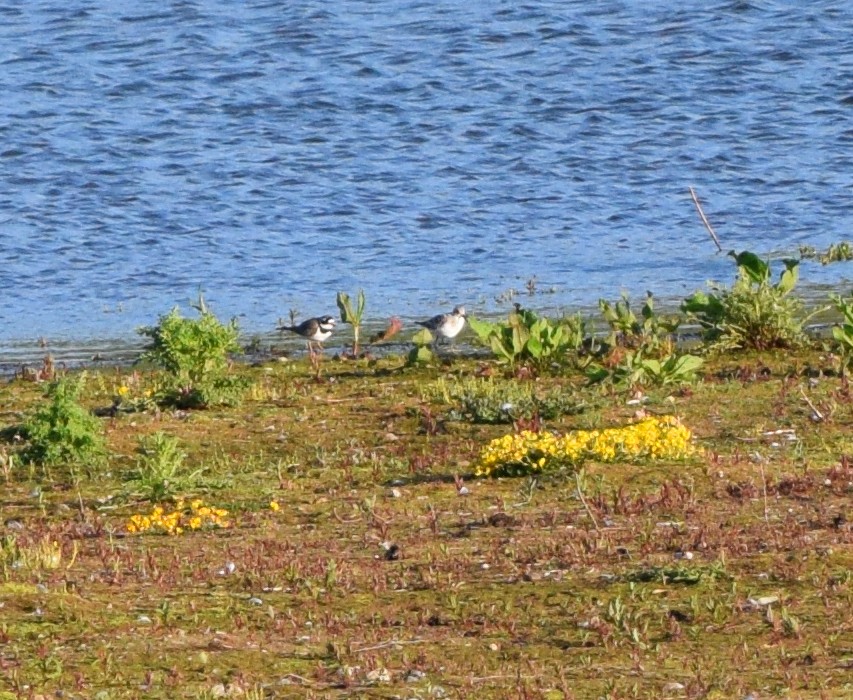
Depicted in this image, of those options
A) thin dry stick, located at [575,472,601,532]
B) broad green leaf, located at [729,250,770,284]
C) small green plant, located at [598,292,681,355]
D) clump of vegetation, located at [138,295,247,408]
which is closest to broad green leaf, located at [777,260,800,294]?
broad green leaf, located at [729,250,770,284]

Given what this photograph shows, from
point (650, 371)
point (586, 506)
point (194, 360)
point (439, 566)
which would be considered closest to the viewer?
point (439, 566)

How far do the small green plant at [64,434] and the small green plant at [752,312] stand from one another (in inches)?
192

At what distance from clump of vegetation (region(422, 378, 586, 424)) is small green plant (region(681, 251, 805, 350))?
1896 mm

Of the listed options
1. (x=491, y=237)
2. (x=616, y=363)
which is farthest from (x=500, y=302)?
(x=616, y=363)

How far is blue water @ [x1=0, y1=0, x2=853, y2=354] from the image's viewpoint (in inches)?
718

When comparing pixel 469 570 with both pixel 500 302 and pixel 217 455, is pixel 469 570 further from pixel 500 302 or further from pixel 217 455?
pixel 500 302

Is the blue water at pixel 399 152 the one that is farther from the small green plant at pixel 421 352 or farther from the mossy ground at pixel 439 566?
the mossy ground at pixel 439 566

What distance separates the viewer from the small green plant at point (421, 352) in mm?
13258

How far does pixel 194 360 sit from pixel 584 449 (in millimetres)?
3436

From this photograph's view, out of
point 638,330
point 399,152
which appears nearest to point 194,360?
point 638,330

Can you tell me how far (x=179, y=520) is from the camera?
29.7 feet

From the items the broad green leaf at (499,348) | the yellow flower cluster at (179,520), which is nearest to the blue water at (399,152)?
the broad green leaf at (499,348)

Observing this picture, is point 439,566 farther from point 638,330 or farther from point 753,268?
point 753,268

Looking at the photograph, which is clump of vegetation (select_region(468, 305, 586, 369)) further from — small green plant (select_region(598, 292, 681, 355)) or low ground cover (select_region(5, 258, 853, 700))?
small green plant (select_region(598, 292, 681, 355))
